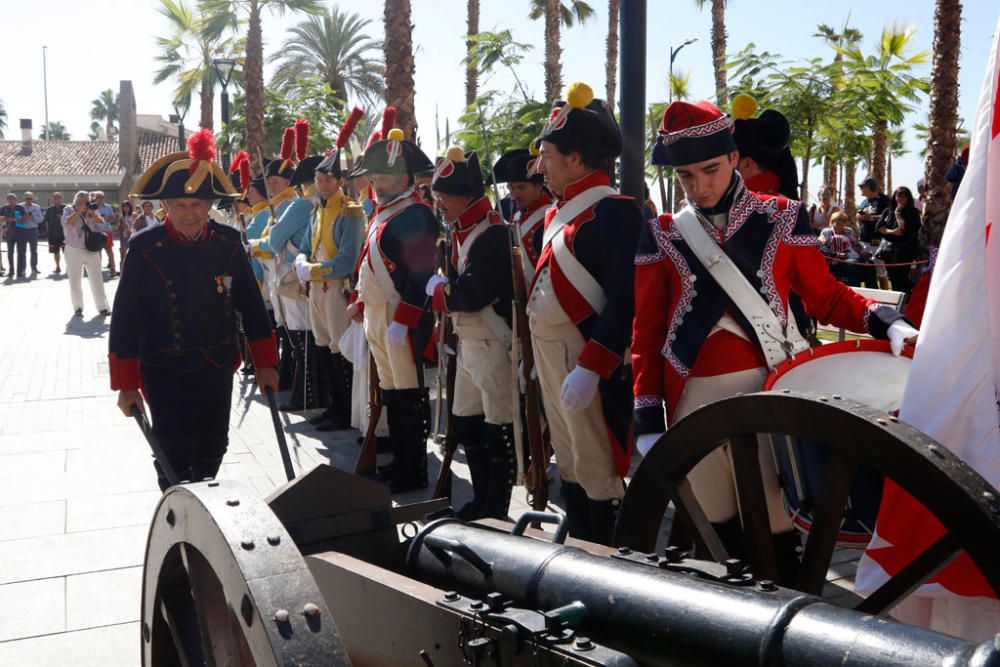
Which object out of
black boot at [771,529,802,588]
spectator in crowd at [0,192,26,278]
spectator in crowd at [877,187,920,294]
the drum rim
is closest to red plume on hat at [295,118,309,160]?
black boot at [771,529,802,588]

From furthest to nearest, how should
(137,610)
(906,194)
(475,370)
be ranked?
1. (906,194)
2. (475,370)
3. (137,610)

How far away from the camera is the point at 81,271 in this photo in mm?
16219

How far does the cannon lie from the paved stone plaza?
184cm

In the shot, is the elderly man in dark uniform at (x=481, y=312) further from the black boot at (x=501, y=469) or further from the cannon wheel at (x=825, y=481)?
the cannon wheel at (x=825, y=481)

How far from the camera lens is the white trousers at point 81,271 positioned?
15789 mm

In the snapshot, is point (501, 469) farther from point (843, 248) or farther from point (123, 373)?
point (843, 248)

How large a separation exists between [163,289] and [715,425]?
303 cm

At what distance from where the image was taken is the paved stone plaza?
13.3 ft

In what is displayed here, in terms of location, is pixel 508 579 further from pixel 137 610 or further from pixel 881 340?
pixel 137 610

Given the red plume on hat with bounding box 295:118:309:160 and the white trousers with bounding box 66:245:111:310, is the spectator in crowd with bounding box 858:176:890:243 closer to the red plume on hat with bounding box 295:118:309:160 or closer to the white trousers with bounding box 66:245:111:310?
the red plume on hat with bounding box 295:118:309:160

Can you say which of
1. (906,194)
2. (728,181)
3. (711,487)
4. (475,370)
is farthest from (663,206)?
(906,194)

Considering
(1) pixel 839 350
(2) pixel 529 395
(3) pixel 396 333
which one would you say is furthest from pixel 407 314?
(1) pixel 839 350

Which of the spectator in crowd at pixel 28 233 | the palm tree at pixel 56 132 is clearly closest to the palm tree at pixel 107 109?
the palm tree at pixel 56 132

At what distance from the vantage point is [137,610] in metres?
4.26
